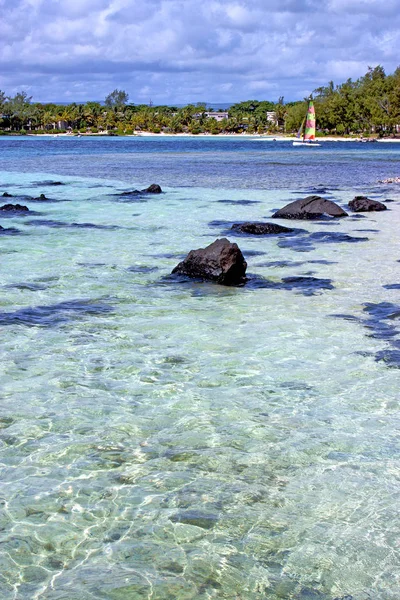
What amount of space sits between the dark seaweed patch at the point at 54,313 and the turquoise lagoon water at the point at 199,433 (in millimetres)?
47

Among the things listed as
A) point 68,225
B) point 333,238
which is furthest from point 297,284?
point 68,225

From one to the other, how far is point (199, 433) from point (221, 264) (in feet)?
21.7

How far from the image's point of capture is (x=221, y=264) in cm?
1320

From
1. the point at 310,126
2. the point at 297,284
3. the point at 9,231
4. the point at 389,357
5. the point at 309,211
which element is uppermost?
the point at 310,126

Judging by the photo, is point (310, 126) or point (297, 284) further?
point (310, 126)

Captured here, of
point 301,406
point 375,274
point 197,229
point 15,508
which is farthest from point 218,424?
point 197,229

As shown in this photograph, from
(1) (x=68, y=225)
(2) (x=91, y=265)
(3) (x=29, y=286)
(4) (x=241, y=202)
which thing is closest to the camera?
(3) (x=29, y=286)

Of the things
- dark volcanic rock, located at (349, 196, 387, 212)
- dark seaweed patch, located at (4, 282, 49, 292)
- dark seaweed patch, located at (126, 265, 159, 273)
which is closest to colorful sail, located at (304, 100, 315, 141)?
dark volcanic rock, located at (349, 196, 387, 212)

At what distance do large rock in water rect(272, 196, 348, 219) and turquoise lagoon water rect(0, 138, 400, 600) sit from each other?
9.01 metres

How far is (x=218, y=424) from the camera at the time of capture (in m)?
7.12

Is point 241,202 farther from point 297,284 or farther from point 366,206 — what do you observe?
point 297,284

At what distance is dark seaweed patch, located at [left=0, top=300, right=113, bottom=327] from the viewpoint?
10727 mm

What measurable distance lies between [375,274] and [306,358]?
587cm

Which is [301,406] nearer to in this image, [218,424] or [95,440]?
[218,424]
